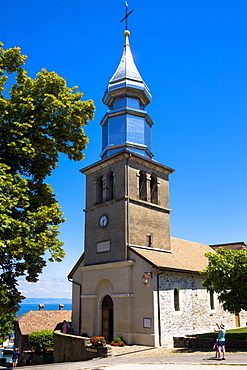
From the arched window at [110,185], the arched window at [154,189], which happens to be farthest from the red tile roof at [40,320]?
the arched window at [154,189]

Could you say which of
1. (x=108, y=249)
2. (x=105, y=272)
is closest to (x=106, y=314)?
(x=105, y=272)

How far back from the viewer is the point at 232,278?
17484 millimetres

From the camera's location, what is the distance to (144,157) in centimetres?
2447

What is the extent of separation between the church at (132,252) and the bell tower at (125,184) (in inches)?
2.6

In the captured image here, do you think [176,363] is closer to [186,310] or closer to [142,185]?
[186,310]

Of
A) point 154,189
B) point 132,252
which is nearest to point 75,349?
point 132,252

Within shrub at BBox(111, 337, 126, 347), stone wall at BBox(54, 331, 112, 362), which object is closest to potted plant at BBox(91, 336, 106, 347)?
stone wall at BBox(54, 331, 112, 362)

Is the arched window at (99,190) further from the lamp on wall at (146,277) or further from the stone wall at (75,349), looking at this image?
the stone wall at (75,349)

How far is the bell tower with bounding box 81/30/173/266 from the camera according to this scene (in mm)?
23203

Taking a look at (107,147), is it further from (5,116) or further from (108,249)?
(5,116)

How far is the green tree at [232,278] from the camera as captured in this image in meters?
17.4

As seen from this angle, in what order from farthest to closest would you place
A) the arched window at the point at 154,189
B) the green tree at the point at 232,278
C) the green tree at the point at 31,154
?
the arched window at the point at 154,189, the green tree at the point at 232,278, the green tree at the point at 31,154

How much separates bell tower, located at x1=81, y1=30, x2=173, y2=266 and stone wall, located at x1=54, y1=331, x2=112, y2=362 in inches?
207

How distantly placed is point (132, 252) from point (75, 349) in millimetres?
6338
